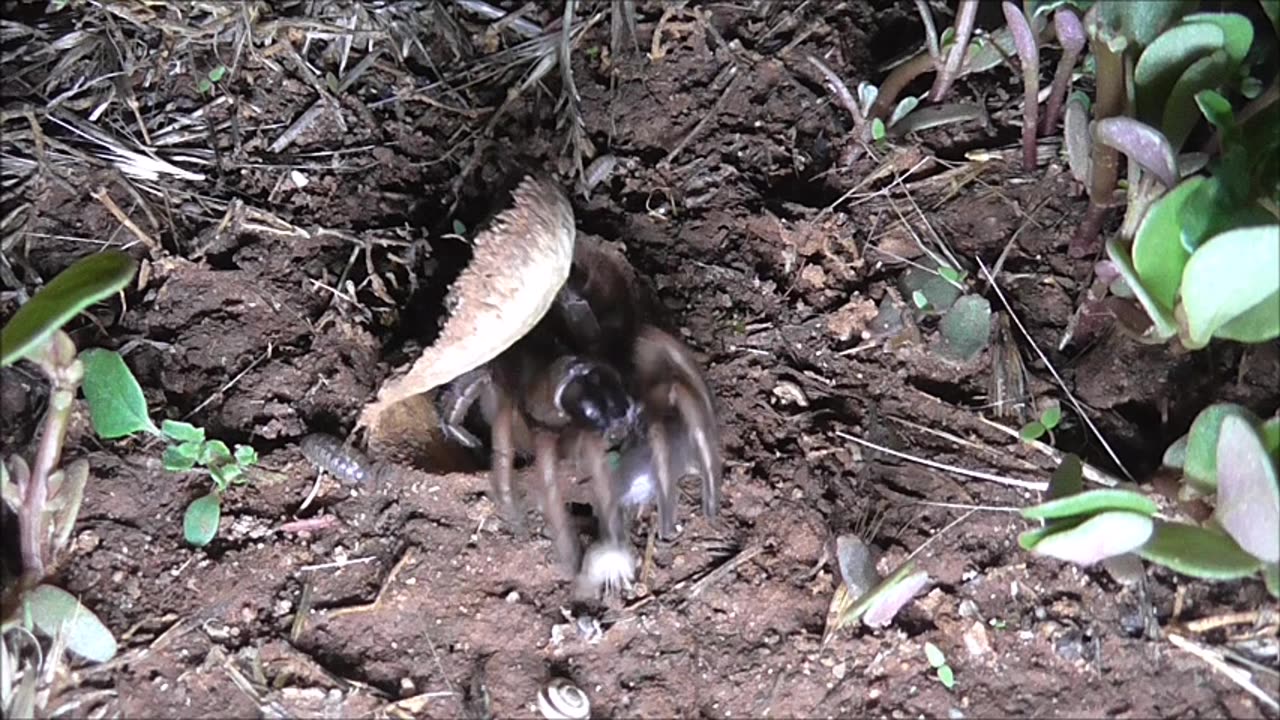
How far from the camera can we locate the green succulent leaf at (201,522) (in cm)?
160

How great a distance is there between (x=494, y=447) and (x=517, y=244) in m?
0.25

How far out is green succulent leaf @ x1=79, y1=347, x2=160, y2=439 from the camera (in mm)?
1626

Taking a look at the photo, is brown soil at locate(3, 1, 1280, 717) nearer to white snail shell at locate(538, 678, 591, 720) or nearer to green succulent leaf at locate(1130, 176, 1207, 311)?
white snail shell at locate(538, 678, 591, 720)

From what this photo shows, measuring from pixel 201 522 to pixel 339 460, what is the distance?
0.58 ft

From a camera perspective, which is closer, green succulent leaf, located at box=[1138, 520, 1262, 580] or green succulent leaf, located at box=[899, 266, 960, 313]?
green succulent leaf, located at box=[1138, 520, 1262, 580]

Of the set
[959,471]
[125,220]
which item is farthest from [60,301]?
[959,471]

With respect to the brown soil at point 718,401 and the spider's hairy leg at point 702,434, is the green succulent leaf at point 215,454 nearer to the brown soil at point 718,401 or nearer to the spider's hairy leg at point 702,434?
the brown soil at point 718,401

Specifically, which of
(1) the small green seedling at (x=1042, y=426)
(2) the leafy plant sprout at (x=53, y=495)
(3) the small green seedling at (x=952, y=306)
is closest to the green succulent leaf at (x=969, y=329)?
(3) the small green seedling at (x=952, y=306)

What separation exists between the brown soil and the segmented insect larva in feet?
0.07

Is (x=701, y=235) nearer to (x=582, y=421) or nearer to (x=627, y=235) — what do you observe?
(x=627, y=235)

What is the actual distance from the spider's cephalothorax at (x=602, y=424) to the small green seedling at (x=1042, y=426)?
0.39 m

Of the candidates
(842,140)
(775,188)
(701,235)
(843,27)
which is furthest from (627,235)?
(843,27)

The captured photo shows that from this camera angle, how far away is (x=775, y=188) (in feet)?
6.32

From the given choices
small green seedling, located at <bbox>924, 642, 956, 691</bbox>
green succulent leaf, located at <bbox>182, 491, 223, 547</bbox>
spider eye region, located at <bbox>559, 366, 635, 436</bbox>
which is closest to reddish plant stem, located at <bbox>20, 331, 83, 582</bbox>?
green succulent leaf, located at <bbox>182, 491, 223, 547</bbox>
